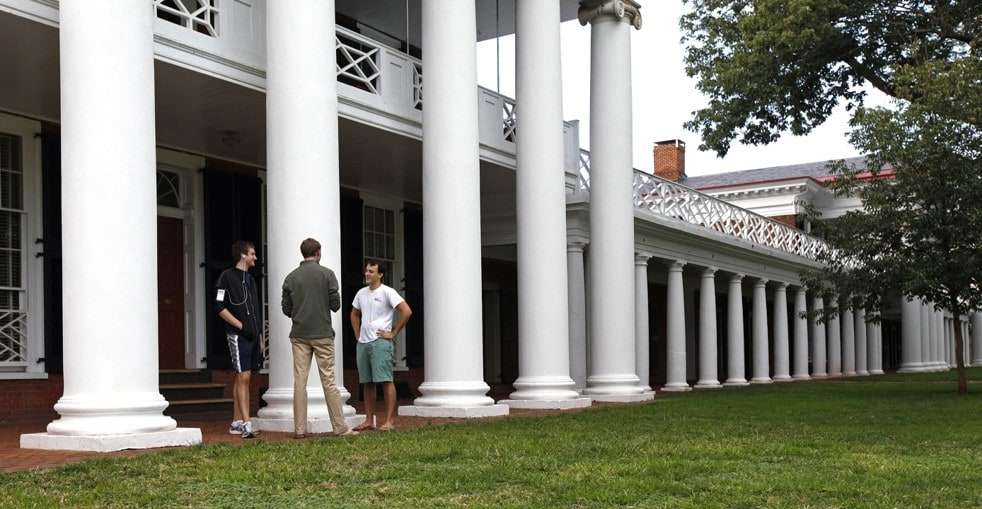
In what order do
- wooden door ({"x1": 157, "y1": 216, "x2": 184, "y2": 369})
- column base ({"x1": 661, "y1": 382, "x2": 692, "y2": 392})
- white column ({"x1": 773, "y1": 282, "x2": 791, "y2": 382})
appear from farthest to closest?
1. white column ({"x1": 773, "y1": 282, "x2": 791, "y2": 382})
2. column base ({"x1": 661, "y1": 382, "x2": 692, "y2": 392})
3. wooden door ({"x1": 157, "y1": 216, "x2": 184, "y2": 369})

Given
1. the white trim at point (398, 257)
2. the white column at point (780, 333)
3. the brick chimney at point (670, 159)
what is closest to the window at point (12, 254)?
the white trim at point (398, 257)

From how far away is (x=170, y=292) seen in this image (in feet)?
54.4

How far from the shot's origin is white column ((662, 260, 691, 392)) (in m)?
24.8

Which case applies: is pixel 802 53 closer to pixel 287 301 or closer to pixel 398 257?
pixel 398 257

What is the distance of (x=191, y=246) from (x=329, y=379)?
6824mm

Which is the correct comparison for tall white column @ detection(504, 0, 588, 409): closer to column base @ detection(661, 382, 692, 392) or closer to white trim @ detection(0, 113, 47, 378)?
white trim @ detection(0, 113, 47, 378)

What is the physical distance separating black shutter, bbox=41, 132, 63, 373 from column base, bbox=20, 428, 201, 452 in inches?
195

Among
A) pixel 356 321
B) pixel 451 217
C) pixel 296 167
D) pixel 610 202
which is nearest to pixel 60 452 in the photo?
pixel 356 321

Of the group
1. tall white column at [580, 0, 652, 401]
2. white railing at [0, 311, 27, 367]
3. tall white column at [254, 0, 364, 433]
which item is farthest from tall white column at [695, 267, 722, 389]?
white railing at [0, 311, 27, 367]

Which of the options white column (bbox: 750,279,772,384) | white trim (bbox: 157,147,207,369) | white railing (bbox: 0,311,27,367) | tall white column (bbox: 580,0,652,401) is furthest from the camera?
white column (bbox: 750,279,772,384)

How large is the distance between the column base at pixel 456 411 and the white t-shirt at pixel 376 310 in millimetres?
2650

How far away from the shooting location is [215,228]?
55.9ft

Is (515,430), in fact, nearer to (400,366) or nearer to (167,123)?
(167,123)

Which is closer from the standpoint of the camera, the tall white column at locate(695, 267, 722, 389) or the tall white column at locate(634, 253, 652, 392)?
the tall white column at locate(634, 253, 652, 392)
